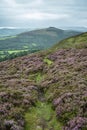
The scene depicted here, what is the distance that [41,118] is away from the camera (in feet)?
78.9

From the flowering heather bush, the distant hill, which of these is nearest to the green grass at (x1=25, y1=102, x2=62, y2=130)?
the flowering heather bush

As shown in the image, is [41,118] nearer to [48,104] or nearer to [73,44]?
[48,104]

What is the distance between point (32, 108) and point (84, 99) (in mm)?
6275

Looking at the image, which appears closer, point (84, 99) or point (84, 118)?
point (84, 118)

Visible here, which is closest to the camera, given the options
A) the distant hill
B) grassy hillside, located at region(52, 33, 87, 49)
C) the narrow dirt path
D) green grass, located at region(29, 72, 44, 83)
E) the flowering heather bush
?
the flowering heather bush

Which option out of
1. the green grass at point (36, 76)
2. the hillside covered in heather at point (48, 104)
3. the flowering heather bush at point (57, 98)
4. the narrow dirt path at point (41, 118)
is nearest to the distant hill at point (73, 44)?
the green grass at point (36, 76)

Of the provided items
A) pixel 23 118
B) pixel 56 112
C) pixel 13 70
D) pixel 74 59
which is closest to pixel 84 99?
pixel 56 112

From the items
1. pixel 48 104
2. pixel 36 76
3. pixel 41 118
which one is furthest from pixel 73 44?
pixel 41 118

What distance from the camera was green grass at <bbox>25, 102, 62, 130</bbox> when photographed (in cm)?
2200

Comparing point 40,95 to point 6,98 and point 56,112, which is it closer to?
point 6,98

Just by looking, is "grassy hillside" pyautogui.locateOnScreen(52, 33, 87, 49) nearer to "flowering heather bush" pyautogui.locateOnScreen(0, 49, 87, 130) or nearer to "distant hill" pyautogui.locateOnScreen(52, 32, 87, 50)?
"distant hill" pyautogui.locateOnScreen(52, 32, 87, 50)

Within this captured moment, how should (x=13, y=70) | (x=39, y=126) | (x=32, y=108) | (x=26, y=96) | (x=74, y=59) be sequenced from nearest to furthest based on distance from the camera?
(x=39, y=126), (x=32, y=108), (x=26, y=96), (x=74, y=59), (x=13, y=70)

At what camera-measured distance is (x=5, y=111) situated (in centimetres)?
2442

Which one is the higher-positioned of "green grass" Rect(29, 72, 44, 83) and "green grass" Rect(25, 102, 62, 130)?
"green grass" Rect(25, 102, 62, 130)
